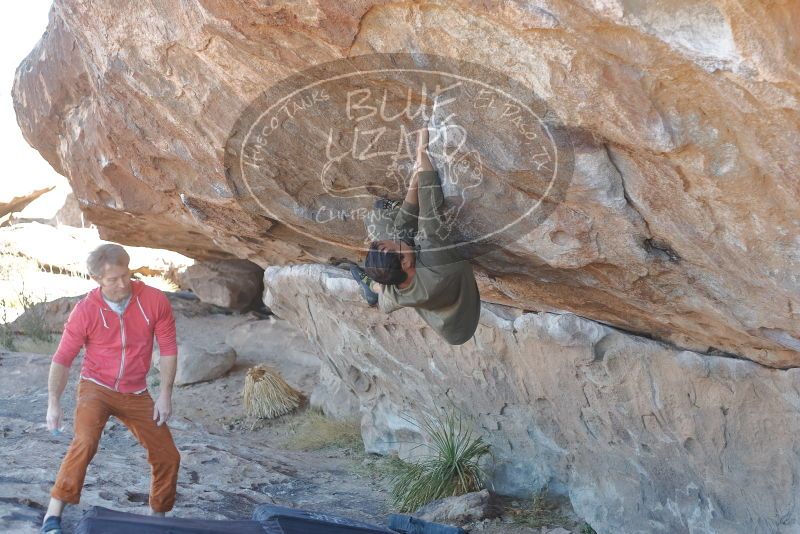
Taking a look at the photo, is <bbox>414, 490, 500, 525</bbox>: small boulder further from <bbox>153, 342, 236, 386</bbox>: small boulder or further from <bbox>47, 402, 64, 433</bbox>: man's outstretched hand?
<bbox>153, 342, 236, 386</bbox>: small boulder

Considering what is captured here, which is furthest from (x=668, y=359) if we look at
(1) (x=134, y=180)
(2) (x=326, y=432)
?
(1) (x=134, y=180)

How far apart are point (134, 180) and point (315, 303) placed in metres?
1.76

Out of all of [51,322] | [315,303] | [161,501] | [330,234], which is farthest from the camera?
[51,322]

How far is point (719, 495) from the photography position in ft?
14.4

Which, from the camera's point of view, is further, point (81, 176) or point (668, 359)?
point (81, 176)

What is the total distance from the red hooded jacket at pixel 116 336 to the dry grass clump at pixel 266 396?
13.0ft

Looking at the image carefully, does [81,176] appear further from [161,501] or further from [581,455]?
[581,455]

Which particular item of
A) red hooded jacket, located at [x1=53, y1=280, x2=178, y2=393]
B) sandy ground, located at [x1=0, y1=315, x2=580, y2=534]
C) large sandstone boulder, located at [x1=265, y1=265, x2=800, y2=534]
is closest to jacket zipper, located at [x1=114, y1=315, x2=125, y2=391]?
red hooded jacket, located at [x1=53, y1=280, x2=178, y2=393]

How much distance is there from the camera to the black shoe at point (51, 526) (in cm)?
380

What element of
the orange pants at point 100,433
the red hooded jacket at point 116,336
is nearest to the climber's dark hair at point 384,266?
the red hooded jacket at point 116,336

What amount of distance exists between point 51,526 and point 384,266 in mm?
1906

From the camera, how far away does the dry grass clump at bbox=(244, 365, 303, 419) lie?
7938mm

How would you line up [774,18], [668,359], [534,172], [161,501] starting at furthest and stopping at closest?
[668,359] → [161,501] → [534,172] → [774,18]

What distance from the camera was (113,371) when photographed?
12.9 ft
